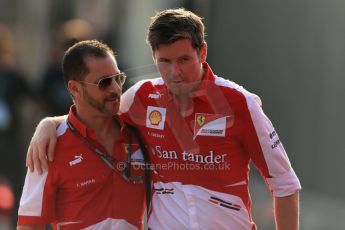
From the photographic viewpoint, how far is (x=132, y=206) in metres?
4.72

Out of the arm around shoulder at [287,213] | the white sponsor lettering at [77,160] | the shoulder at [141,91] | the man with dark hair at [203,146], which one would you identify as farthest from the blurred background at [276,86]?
the arm around shoulder at [287,213]

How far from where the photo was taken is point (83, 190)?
15.3 feet

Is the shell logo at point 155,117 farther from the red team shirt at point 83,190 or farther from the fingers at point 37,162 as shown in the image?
the fingers at point 37,162

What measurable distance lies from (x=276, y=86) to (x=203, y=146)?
399cm

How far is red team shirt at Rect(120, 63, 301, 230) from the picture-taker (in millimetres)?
4402

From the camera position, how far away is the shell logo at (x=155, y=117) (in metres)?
4.63

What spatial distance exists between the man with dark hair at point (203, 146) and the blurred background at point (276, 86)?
8.78 ft

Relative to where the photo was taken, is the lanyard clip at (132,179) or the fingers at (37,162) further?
the lanyard clip at (132,179)

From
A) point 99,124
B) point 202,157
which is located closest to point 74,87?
point 99,124

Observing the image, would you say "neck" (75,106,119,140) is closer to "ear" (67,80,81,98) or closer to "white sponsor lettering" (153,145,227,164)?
"ear" (67,80,81,98)

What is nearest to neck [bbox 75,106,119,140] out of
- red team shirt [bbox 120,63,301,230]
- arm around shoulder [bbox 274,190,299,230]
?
red team shirt [bbox 120,63,301,230]

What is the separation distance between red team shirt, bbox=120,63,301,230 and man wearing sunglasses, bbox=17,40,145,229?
0.19 meters

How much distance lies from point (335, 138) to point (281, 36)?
1144 millimetres

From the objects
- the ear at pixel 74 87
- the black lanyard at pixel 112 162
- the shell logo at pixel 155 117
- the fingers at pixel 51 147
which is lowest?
the black lanyard at pixel 112 162
